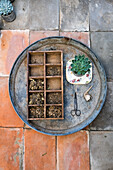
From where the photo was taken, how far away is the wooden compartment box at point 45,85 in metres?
2.52

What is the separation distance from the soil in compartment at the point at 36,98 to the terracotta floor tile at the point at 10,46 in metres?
0.86

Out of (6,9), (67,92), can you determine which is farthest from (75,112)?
(6,9)

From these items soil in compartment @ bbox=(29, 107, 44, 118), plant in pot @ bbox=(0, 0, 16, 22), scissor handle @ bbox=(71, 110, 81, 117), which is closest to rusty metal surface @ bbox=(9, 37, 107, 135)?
scissor handle @ bbox=(71, 110, 81, 117)

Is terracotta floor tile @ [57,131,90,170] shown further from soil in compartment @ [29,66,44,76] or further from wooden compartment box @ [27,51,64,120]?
soil in compartment @ [29,66,44,76]

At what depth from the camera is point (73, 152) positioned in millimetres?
2824

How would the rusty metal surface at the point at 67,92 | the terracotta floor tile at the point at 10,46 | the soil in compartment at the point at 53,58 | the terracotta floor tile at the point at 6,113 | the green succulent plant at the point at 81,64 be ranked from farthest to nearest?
→ the terracotta floor tile at the point at 10,46, the terracotta floor tile at the point at 6,113, the soil in compartment at the point at 53,58, the rusty metal surface at the point at 67,92, the green succulent plant at the point at 81,64

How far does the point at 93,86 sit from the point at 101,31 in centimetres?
120

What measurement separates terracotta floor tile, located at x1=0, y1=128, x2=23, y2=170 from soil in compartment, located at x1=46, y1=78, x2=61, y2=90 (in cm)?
102

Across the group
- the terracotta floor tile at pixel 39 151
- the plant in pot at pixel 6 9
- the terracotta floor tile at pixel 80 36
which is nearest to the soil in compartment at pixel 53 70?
the terracotta floor tile at pixel 80 36

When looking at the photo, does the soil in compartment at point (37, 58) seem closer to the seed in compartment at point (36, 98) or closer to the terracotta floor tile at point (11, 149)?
the seed in compartment at point (36, 98)

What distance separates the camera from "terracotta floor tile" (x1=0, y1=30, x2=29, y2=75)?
3.04m

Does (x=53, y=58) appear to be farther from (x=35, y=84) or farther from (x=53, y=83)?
(x=35, y=84)

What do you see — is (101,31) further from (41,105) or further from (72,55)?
(41,105)

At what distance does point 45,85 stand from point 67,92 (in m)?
0.43
